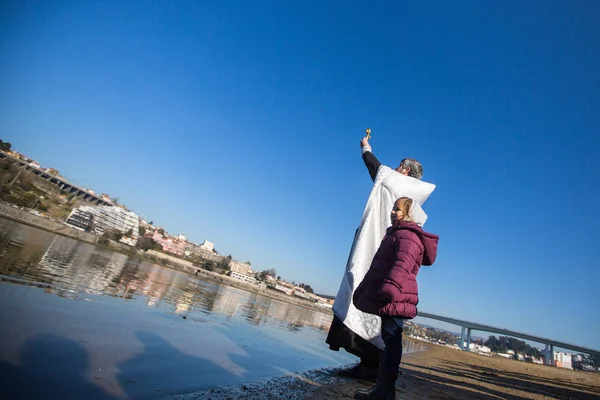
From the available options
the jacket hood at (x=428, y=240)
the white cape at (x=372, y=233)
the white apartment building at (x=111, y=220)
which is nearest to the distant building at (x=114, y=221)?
the white apartment building at (x=111, y=220)

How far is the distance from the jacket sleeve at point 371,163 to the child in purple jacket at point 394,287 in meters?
0.99

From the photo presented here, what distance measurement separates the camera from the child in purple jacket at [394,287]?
202cm

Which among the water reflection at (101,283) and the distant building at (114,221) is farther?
the distant building at (114,221)

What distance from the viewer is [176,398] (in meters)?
1.44

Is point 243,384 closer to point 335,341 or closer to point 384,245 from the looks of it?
point 335,341

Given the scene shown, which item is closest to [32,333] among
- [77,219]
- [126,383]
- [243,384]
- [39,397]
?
[126,383]

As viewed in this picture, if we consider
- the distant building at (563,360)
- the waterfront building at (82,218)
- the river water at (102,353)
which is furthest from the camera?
the waterfront building at (82,218)

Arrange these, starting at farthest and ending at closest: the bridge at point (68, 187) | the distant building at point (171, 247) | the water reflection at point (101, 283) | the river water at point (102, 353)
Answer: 1. the distant building at point (171, 247)
2. the bridge at point (68, 187)
3. the water reflection at point (101, 283)
4. the river water at point (102, 353)

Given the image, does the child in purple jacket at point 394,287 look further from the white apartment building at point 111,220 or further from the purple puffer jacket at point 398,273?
the white apartment building at point 111,220

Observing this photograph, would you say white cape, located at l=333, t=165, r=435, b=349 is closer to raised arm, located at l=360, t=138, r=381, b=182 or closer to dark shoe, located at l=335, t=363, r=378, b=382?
raised arm, located at l=360, t=138, r=381, b=182

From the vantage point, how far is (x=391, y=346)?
2.12 m

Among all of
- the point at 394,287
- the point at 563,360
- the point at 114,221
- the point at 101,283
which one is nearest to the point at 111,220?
the point at 114,221

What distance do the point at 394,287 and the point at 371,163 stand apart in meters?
1.83

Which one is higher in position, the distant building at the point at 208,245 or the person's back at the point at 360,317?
the distant building at the point at 208,245
